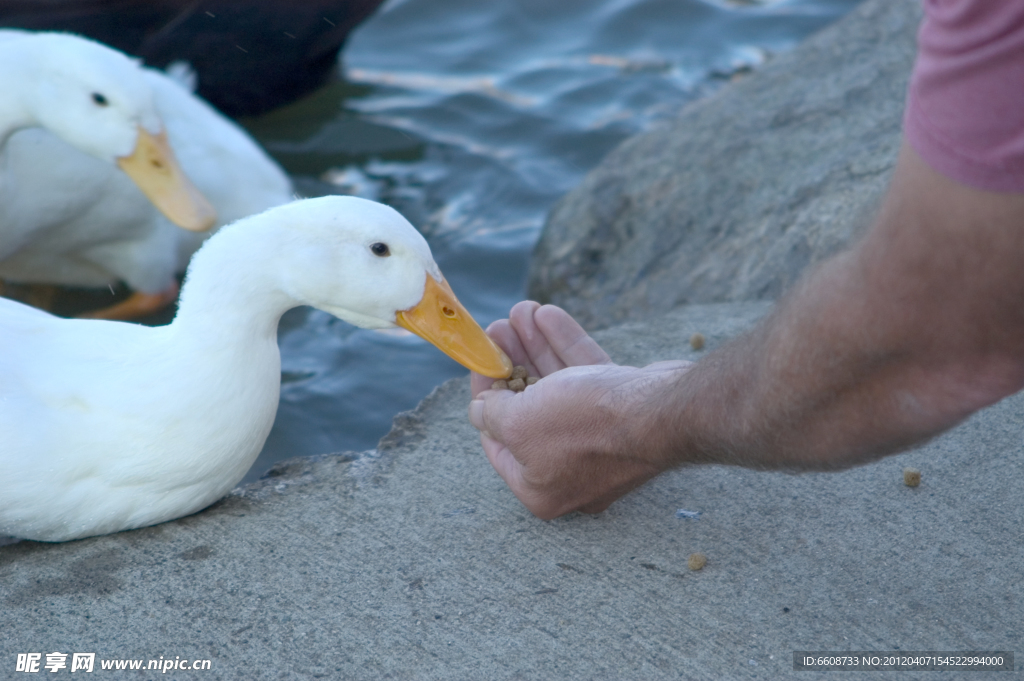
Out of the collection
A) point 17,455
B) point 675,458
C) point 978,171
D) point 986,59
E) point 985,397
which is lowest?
point 17,455

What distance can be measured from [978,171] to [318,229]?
150 centimetres

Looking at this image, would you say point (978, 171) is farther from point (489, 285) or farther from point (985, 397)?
point (489, 285)

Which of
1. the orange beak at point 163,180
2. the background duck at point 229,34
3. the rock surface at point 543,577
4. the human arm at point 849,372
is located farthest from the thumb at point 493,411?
the background duck at point 229,34

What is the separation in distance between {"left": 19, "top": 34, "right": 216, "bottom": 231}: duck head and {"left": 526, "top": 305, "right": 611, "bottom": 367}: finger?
1755mm

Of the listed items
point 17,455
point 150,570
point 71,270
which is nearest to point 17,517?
point 17,455

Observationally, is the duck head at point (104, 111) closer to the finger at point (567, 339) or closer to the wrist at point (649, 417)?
the finger at point (567, 339)

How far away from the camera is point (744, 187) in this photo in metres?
3.95

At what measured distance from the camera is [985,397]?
4.49ft

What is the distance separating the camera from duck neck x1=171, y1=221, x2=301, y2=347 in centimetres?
226

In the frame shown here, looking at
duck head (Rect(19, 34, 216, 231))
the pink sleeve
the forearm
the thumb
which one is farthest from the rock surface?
duck head (Rect(19, 34, 216, 231))

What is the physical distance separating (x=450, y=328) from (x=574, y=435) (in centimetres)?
52

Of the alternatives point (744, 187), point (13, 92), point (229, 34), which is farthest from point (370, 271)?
point (229, 34)

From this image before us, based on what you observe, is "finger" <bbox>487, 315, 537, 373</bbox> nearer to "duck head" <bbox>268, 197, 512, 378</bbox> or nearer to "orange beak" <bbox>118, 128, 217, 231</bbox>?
"duck head" <bbox>268, 197, 512, 378</bbox>

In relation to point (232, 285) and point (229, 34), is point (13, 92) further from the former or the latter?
point (229, 34)
